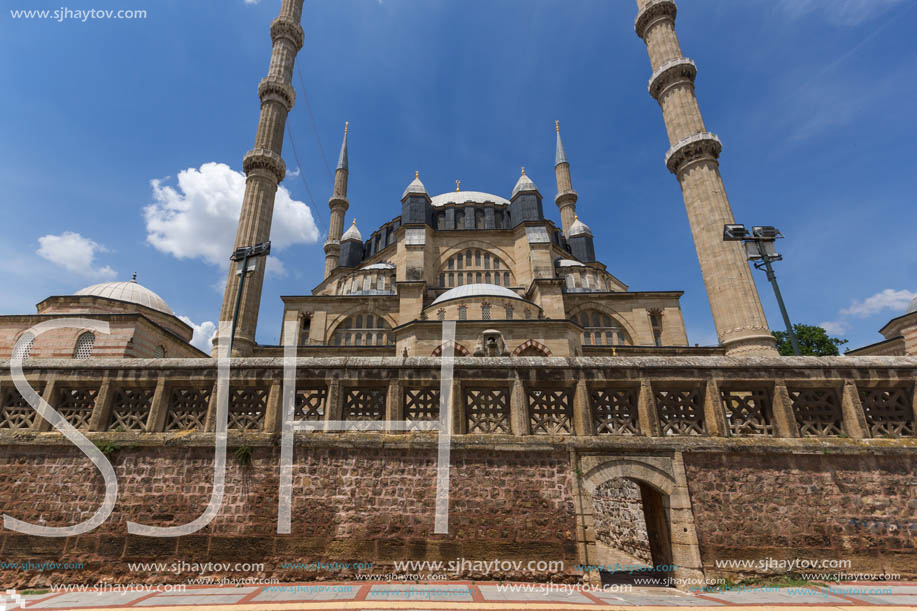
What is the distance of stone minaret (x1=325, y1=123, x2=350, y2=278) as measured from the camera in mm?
41688

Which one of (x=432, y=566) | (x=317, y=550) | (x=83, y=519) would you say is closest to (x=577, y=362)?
(x=432, y=566)

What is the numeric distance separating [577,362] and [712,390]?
1855 mm

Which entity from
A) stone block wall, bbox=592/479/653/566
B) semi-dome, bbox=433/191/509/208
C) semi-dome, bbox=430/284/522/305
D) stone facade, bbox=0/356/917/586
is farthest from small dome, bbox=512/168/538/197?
stone facade, bbox=0/356/917/586

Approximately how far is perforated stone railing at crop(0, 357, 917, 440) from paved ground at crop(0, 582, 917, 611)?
1.73 metres

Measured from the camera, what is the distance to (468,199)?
3750cm

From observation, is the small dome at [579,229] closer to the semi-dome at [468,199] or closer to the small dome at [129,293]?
the semi-dome at [468,199]

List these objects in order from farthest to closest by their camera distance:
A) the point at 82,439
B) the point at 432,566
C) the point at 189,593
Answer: the point at 82,439, the point at 432,566, the point at 189,593

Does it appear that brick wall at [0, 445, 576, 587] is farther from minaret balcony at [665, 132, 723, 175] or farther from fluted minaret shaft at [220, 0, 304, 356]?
minaret balcony at [665, 132, 723, 175]

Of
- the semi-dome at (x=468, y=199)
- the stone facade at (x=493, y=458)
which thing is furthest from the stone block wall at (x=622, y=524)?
the semi-dome at (x=468, y=199)

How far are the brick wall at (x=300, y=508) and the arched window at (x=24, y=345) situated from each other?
1752 cm

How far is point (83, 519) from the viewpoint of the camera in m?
5.43

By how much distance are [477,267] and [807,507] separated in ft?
90.6

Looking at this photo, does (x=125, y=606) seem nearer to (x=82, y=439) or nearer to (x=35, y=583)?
(x=35, y=583)

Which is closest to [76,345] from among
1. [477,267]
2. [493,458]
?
[493,458]
